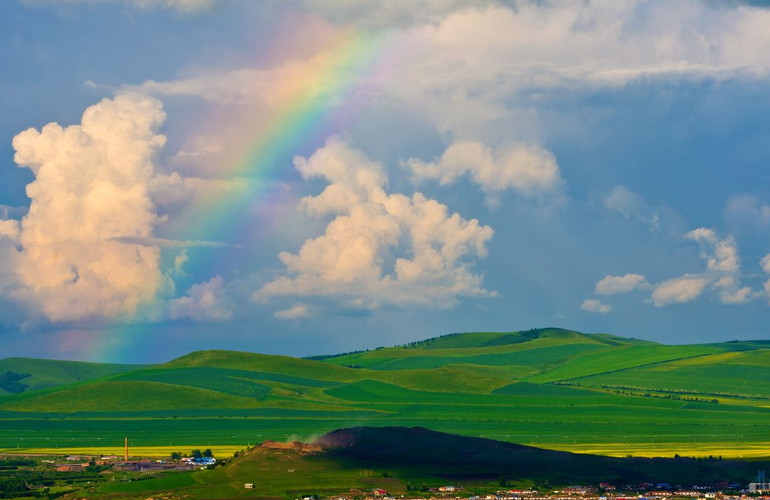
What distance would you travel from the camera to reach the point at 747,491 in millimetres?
197000

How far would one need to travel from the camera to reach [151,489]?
196750 millimetres

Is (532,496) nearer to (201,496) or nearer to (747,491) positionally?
(747,491)

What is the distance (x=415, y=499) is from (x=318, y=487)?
1957 cm

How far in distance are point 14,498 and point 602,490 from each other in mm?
98968

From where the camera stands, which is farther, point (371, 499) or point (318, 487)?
point (318, 487)

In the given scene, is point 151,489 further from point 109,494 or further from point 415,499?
point 415,499

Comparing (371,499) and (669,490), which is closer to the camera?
(371,499)

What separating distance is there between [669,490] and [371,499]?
51830 millimetres

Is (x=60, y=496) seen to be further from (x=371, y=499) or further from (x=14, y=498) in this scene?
(x=371, y=499)

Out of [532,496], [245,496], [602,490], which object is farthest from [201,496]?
[602,490]

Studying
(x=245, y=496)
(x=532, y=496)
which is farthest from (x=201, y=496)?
(x=532, y=496)

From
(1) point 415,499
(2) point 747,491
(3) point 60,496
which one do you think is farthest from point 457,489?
(3) point 60,496

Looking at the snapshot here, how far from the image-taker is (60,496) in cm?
19800

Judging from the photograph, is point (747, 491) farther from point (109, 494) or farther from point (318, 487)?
point (109, 494)
